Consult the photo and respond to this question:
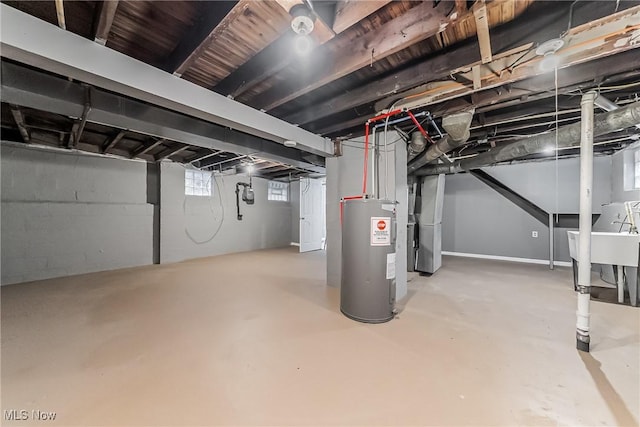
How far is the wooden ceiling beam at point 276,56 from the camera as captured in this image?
141 centimetres

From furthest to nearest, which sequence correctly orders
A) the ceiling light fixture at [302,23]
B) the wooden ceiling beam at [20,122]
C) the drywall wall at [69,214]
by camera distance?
the drywall wall at [69,214] → the wooden ceiling beam at [20,122] → the ceiling light fixture at [302,23]

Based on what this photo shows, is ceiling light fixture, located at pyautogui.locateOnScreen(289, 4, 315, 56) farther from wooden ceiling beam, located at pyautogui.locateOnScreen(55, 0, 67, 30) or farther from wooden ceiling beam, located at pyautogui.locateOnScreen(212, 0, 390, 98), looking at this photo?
wooden ceiling beam, located at pyautogui.locateOnScreen(55, 0, 67, 30)

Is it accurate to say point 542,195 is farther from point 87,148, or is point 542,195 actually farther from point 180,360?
point 87,148

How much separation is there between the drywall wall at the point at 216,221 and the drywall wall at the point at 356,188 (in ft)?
12.4

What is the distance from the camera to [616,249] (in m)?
2.92

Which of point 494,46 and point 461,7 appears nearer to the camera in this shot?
point 461,7

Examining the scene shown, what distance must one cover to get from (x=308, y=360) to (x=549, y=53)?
2.64 meters

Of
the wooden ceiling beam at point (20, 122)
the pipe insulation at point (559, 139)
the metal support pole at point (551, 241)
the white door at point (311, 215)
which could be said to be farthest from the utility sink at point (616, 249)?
the wooden ceiling beam at point (20, 122)

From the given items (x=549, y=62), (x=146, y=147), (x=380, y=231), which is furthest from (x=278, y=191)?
(x=549, y=62)

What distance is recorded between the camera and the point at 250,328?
2410mm

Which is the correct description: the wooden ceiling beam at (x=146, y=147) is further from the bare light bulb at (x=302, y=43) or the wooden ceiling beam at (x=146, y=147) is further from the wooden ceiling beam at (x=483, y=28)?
the wooden ceiling beam at (x=483, y=28)

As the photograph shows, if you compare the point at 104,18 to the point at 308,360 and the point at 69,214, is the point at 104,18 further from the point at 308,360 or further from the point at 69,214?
the point at 69,214

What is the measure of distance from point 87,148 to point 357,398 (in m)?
5.81

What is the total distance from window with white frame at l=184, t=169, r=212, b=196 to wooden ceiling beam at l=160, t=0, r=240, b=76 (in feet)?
14.7
